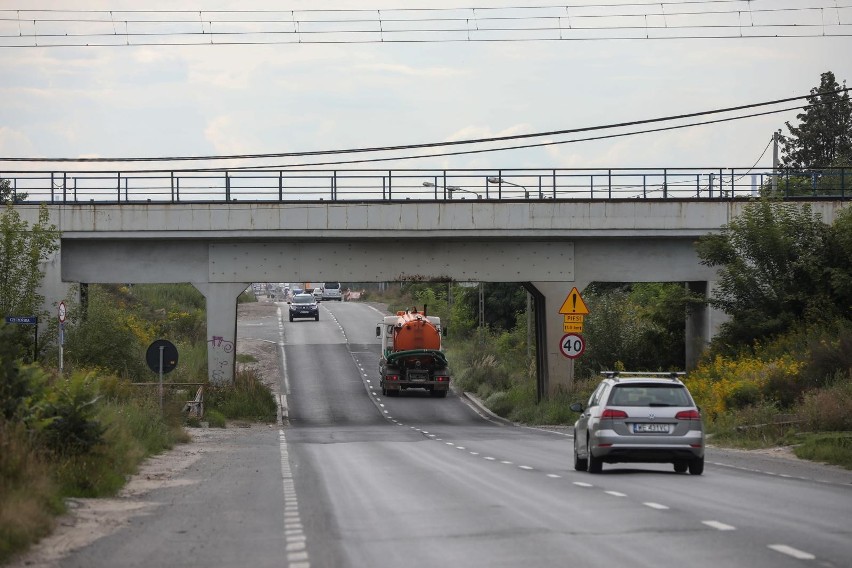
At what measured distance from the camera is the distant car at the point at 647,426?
20469mm

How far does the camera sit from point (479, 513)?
47.7 ft

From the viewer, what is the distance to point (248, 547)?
1199 centimetres

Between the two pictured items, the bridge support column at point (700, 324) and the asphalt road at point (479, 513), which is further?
the bridge support column at point (700, 324)

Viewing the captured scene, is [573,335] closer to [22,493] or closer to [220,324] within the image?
[220,324]

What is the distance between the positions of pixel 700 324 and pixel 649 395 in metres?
27.3

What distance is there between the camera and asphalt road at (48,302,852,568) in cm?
1113

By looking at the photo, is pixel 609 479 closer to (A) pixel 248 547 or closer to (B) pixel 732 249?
(A) pixel 248 547

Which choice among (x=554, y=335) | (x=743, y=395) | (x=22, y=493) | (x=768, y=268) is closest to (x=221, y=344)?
(x=554, y=335)

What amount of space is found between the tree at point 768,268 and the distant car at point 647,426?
21757mm

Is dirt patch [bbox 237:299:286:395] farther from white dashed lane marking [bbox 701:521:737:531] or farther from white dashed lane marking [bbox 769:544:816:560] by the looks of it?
white dashed lane marking [bbox 769:544:816:560]

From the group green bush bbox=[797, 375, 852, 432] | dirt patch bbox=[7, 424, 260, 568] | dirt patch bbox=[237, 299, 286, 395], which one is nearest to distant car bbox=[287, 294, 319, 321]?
dirt patch bbox=[237, 299, 286, 395]

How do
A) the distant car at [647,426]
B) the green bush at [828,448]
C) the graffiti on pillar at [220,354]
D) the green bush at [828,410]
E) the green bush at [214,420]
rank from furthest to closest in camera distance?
1. the graffiti on pillar at [220,354]
2. the green bush at [214,420]
3. the green bush at [828,410]
4. the green bush at [828,448]
5. the distant car at [647,426]

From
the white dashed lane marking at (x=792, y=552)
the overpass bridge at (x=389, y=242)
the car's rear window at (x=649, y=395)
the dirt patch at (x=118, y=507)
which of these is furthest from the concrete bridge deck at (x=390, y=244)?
the white dashed lane marking at (x=792, y=552)

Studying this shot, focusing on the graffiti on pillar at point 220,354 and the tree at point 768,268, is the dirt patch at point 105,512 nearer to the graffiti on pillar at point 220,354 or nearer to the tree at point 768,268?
the graffiti on pillar at point 220,354
